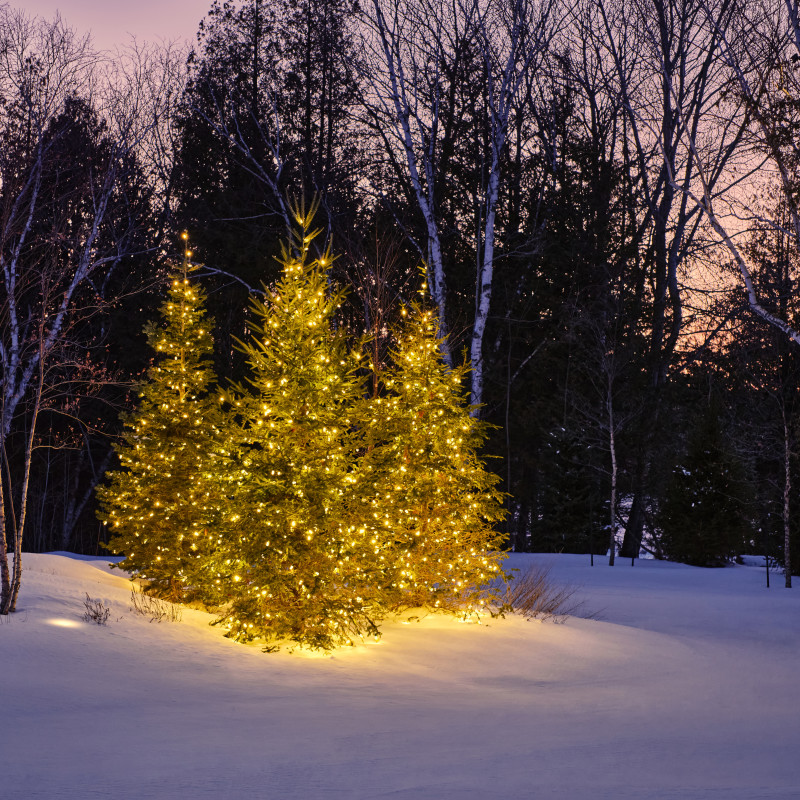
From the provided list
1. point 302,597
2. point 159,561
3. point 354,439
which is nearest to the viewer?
point 302,597

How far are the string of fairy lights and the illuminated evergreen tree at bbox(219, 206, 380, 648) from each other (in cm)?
2

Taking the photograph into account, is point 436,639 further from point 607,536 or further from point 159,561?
point 607,536

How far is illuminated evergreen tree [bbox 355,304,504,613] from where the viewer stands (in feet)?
37.8

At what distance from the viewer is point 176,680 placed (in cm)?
771

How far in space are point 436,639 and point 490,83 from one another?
1525cm

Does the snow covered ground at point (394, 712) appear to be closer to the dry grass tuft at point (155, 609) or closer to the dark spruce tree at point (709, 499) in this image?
the dry grass tuft at point (155, 609)

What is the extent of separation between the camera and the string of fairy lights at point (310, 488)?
32.0 ft

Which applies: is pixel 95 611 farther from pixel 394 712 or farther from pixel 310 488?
pixel 394 712

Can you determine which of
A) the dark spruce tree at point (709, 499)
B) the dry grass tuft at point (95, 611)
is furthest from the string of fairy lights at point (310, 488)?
the dark spruce tree at point (709, 499)

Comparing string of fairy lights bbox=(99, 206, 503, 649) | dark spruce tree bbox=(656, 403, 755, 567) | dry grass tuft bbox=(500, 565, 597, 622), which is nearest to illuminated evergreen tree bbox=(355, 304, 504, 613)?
string of fairy lights bbox=(99, 206, 503, 649)

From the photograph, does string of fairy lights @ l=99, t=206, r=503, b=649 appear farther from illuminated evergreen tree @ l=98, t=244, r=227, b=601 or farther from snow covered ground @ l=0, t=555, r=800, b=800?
snow covered ground @ l=0, t=555, r=800, b=800

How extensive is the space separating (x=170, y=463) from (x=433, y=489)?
13.5 ft

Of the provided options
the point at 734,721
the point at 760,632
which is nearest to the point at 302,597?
the point at 734,721

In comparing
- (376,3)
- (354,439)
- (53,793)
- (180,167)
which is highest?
(376,3)
